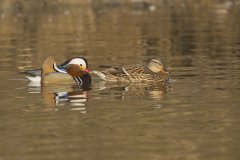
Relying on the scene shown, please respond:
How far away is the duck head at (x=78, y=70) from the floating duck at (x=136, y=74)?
35 centimetres

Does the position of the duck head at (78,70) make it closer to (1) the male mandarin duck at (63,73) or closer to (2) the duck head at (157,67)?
(1) the male mandarin duck at (63,73)

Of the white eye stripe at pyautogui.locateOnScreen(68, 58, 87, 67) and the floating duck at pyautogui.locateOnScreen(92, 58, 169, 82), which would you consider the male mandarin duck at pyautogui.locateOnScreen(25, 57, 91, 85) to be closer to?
the white eye stripe at pyautogui.locateOnScreen(68, 58, 87, 67)

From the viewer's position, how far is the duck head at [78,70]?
18.1m

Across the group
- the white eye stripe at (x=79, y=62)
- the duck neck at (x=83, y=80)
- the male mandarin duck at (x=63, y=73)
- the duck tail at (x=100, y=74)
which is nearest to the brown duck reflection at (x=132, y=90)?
the duck tail at (x=100, y=74)

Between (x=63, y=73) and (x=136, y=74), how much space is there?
1491 mm

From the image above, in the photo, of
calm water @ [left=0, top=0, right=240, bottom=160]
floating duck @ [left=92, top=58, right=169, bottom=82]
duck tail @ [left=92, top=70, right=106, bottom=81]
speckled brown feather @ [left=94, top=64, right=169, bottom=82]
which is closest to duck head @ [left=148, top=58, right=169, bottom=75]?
floating duck @ [left=92, top=58, right=169, bottom=82]

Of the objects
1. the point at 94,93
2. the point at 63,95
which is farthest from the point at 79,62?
the point at 63,95

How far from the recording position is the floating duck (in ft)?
59.9

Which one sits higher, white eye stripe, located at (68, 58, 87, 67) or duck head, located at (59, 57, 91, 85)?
white eye stripe, located at (68, 58, 87, 67)

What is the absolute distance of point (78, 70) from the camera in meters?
18.4

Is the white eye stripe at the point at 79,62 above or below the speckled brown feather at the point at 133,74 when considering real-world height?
above

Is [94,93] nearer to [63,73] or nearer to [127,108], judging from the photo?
[63,73]

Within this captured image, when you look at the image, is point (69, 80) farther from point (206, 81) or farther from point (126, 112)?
point (126, 112)

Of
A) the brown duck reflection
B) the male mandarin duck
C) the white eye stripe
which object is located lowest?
the brown duck reflection
